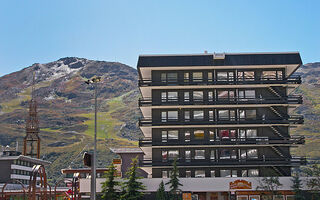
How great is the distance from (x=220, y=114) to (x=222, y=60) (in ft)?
28.0

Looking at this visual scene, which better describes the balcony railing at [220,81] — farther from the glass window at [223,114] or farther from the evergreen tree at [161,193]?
the evergreen tree at [161,193]

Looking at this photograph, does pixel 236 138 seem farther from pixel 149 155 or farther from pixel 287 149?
pixel 149 155

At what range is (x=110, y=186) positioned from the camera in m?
56.4

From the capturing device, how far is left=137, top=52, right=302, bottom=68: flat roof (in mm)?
63000

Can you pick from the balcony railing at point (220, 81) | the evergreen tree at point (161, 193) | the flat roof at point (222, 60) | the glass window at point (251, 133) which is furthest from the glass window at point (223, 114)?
the evergreen tree at point (161, 193)

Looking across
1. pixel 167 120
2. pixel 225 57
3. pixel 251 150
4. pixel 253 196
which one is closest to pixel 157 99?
pixel 167 120

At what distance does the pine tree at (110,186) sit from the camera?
5603 centimetres

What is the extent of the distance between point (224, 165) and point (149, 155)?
17.0m

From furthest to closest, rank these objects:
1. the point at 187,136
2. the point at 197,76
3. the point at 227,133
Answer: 1. the point at 197,76
2. the point at 227,133
3. the point at 187,136

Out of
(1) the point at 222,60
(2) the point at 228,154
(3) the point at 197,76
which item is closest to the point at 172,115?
(3) the point at 197,76

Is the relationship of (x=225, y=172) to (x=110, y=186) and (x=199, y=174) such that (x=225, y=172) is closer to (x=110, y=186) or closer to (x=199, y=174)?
(x=199, y=174)

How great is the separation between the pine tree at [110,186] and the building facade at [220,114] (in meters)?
6.26

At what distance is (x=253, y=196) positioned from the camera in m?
59.3

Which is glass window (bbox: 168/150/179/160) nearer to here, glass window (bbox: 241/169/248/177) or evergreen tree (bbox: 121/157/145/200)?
evergreen tree (bbox: 121/157/145/200)
